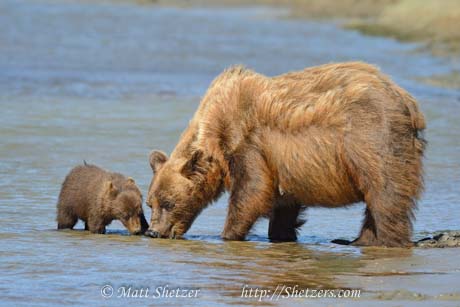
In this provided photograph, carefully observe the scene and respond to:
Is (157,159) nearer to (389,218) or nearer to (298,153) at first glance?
(298,153)

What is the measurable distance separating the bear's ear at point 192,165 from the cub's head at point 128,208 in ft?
2.82

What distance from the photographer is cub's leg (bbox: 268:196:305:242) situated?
32.2 feet

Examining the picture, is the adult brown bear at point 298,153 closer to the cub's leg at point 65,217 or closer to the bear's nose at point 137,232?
the bear's nose at point 137,232

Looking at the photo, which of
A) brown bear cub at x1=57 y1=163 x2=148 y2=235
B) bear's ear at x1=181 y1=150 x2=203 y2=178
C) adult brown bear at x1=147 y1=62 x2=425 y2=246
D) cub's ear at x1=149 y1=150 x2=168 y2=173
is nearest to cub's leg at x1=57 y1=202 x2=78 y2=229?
brown bear cub at x1=57 y1=163 x2=148 y2=235

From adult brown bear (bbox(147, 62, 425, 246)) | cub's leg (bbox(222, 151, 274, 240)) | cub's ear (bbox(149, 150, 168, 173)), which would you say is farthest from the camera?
cub's ear (bbox(149, 150, 168, 173))

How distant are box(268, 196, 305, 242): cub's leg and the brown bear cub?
1.20 m

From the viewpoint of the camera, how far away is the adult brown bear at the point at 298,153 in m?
8.94

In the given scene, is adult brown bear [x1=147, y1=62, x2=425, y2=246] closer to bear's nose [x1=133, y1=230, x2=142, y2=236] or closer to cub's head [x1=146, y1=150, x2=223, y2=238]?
cub's head [x1=146, y1=150, x2=223, y2=238]

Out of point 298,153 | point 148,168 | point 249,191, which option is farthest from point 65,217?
point 148,168

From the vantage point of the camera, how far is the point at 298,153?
9.15m

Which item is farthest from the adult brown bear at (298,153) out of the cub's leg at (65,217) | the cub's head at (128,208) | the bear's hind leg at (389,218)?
→ the cub's leg at (65,217)

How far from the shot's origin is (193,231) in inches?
403

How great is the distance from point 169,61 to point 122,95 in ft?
22.8

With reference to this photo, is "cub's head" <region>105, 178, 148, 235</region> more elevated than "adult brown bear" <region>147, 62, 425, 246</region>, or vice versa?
"adult brown bear" <region>147, 62, 425, 246</region>
